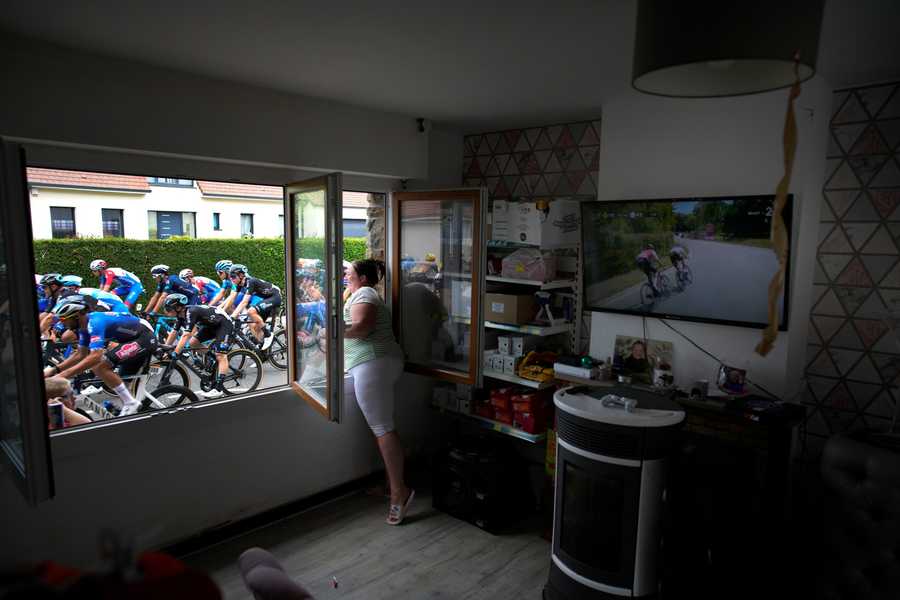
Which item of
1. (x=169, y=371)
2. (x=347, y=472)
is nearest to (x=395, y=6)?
(x=347, y=472)

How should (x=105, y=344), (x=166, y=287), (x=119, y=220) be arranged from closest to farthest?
(x=105, y=344), (x=166, y=287), (x=119, y=220)

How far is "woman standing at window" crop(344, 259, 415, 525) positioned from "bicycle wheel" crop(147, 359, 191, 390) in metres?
1.96

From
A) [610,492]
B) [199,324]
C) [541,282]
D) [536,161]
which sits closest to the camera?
[610,492]

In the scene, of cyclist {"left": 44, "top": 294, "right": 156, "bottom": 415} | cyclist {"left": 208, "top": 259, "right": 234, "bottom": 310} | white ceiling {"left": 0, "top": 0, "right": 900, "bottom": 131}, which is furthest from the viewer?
cyclist {"left": 208, "top": 259, "right": 234, "bottom": 310}

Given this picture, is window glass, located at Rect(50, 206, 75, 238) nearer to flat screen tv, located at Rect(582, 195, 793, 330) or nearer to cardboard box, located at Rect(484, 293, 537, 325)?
cardboard box, located at Rect(484, 293, 537, 325)

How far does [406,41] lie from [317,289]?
1.48 metres

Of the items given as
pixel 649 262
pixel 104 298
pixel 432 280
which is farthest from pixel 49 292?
pixel 649 262

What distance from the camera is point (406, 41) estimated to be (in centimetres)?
211

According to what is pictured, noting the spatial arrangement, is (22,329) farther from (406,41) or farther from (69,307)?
(69,307)

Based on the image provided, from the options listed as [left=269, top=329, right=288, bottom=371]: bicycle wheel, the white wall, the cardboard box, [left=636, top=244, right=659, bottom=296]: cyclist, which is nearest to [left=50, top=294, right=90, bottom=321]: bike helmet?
[left=269, top=329, right=288, bottom=371]: bicycle wheel

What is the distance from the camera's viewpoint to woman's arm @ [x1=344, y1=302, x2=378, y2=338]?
3201 mm

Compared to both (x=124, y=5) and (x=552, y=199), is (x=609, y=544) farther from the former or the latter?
(x=124, y=5)

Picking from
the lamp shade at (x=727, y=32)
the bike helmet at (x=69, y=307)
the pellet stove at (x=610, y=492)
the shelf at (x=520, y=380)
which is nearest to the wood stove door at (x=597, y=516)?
the pellet stove at (x=610, y=492)

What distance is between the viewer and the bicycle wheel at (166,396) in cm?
A: 394
